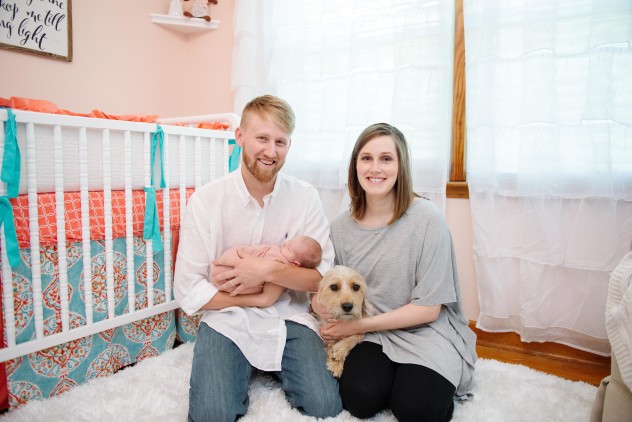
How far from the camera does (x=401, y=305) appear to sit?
1496 millimetres

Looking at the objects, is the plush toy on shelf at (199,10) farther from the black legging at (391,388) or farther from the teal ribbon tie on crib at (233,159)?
the black legging at (391,388)

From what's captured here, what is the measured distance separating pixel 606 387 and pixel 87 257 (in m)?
1.77

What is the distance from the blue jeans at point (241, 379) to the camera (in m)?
1.29

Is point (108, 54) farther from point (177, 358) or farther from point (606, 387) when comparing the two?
point (606, 387)

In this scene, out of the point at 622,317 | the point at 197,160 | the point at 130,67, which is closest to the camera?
the point at 622,317

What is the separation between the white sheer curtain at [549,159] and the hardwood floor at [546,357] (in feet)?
0.17

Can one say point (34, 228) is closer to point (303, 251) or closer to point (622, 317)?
point (303, 251)

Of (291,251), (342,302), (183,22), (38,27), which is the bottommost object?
(342,302)

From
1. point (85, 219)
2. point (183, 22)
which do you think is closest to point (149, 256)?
point (85, 219)

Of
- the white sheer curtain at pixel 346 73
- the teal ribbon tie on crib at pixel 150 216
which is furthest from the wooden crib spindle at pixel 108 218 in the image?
the white sheer curtain at pixel 346 73

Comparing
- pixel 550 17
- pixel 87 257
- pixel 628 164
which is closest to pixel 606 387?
pixel 628 164

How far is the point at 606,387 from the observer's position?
3.53 ft

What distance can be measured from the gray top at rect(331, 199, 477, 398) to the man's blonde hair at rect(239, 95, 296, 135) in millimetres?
514

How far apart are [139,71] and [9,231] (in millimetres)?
1981
